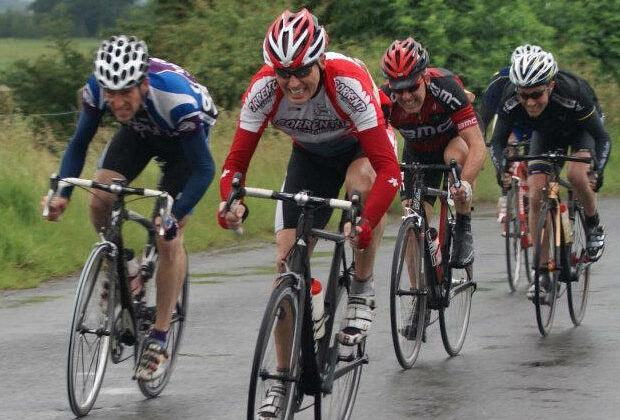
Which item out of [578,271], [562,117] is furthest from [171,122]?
[578,271]

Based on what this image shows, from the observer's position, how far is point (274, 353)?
5.72 m

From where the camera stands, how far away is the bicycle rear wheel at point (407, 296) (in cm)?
797

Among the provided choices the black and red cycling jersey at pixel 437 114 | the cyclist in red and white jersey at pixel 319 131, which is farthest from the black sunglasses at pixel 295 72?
the black and red cycling jersey at pixel 437 114

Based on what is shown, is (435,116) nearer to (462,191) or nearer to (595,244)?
(462,191)

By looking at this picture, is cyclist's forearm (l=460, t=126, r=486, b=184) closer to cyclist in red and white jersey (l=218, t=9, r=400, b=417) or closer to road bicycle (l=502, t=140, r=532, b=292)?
cyclist in red and white jersey (l=218, t=9, r=400, b=417)

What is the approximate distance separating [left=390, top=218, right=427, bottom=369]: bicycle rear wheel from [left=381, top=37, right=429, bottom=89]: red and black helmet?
0.94 meters

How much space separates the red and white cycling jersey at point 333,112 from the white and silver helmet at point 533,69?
120 inches

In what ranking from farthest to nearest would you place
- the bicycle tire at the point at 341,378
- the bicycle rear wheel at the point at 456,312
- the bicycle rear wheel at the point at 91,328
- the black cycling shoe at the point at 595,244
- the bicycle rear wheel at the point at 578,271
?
the black cycling shoe at the point at 595,244 < the bicycle rear wheel at the point at 578,271 < the bicycle rear wheel at the point at 456,312 < the bicycle rear wheel at the point at 91,328 < the bicycle tire at the point at 341,378

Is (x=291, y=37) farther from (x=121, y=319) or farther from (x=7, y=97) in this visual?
(x=7, y=97)

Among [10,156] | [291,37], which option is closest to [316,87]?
[291,37]

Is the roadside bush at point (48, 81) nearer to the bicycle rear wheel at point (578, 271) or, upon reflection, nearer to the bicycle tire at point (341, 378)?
the bicycle rear wheel at point (578, 271)

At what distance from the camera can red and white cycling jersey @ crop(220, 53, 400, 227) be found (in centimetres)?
629

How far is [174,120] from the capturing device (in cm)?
704

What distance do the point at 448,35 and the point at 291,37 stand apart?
682 inches
